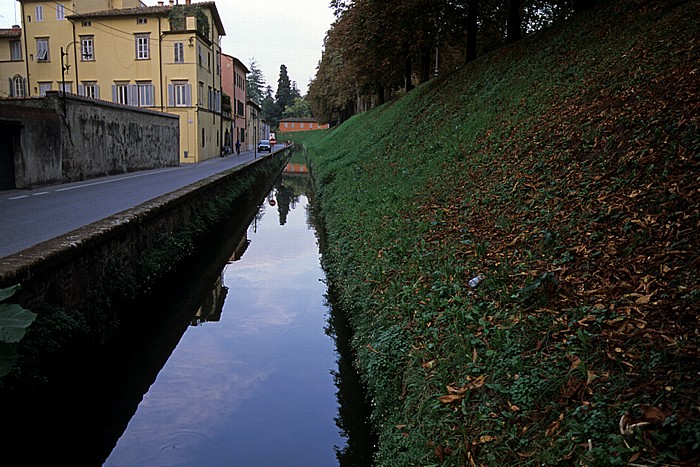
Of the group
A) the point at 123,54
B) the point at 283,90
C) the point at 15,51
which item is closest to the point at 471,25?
the point at 123,54

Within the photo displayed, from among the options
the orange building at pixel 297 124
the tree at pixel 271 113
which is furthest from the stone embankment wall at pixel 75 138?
the tree at pixel 271 113

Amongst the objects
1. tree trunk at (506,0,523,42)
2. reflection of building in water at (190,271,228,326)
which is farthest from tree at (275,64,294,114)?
reflection of building in water at (190,271,228,326)

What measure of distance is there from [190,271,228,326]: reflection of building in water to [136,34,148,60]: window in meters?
32.5

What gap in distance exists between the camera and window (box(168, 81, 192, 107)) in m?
39.4

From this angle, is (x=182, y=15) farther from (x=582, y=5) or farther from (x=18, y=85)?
(x=582, y=5)

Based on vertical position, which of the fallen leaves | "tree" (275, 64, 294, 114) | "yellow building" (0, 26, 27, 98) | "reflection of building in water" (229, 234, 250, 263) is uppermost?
"tree" (275, 64, 294, 114)

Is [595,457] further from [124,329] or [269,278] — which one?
[269,278]

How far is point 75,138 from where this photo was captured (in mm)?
21594

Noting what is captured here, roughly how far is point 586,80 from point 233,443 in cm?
734

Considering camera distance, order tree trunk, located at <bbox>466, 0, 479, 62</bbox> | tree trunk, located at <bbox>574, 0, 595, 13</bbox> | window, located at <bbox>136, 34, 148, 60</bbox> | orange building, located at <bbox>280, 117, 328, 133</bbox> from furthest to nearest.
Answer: orange building, located at <bbox>280, 117, 328, 133</bbox>
window, located at <bbox>136, 34, 148, 60</bbox>
tree trunk, located at <bbox>466, 0, 479, 62</bbox>
tree trunk, located at <bbox>574, 0, 595, 13</bbox>

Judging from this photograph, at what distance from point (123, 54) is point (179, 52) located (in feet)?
12.4

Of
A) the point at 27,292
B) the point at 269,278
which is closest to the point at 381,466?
the point at 27,292

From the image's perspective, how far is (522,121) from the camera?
9.19 metres

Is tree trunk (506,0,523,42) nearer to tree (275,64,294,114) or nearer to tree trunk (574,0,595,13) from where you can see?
tree trunk (574,0,595,13)
